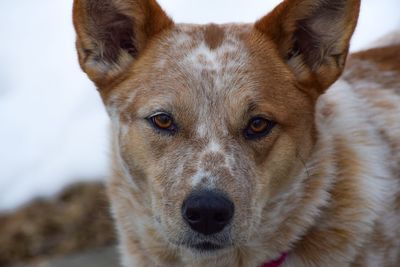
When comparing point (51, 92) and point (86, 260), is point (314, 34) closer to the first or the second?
point (86, 260)

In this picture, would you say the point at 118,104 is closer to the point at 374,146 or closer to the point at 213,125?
the point at 213,125

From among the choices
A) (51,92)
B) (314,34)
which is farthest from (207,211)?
(51,92)

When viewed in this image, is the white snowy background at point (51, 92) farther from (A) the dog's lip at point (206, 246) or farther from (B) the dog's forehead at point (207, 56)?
(A) the dog's lip at point (206, 246)

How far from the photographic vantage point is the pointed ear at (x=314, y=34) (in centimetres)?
393

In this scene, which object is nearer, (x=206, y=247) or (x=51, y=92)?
(x=206, y=247)

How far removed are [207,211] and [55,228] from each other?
2498 millimetres

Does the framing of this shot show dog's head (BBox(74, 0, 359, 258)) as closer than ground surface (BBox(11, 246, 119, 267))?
Yes

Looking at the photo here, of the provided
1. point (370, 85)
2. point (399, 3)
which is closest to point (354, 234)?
point (370, 85)

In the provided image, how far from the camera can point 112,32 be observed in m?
4.12

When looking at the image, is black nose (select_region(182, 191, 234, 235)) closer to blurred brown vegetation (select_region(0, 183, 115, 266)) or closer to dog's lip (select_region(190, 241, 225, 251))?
dog's lip (select_region(190, 241, 225, 251))

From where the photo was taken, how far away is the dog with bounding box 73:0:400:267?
3.68 metres

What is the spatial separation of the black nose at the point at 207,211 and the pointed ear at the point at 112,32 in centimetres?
86

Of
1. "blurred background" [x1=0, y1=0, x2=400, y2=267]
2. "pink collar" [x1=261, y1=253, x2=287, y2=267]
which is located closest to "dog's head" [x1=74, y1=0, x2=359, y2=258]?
"pink collar" [x1=261, y1=253, x2=287, y2=267]

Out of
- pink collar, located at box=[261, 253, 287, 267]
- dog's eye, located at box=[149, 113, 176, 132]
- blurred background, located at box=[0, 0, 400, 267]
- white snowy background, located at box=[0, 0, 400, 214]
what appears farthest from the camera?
white snowy background, located at box=[0, 0, 400, 214]
